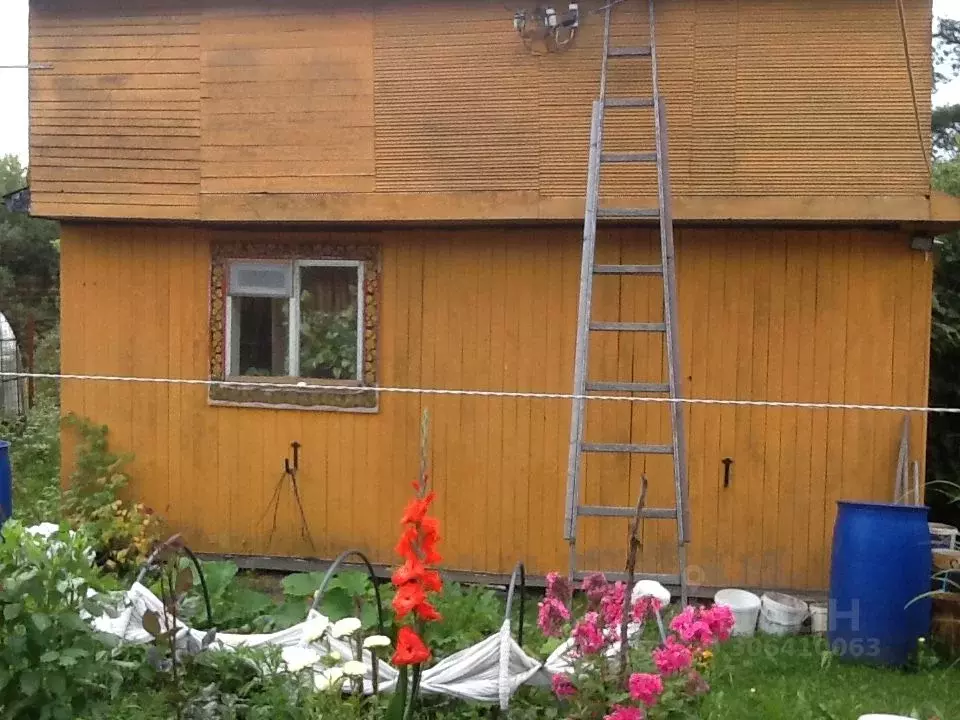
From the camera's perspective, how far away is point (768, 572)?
18.8ft

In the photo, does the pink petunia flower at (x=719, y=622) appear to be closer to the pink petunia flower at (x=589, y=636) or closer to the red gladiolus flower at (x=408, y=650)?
the pink petunia flower at (x=589, y=636)

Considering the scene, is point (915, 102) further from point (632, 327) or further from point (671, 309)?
point (632, 327)

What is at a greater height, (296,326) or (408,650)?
(296,326)

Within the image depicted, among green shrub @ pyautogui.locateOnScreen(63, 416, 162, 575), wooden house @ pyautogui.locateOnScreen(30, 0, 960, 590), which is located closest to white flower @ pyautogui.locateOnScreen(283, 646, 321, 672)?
wooden house @ pyautogui.locateOnScreen(30, 0, 960, 590)

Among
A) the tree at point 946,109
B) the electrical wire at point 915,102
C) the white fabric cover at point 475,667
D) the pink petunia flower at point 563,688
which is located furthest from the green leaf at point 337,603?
the tree at point 946,109

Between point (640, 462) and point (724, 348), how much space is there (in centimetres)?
85

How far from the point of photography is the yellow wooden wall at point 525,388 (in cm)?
565

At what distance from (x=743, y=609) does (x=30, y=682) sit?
3.79 metres

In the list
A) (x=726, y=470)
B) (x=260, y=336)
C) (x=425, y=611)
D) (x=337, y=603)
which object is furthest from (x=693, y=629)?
(x=260, y=336)

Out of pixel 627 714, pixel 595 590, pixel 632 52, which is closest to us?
pixel 627 714

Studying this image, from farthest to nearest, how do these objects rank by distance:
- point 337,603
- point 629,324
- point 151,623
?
point 629,324
point 337,603
point 151,623

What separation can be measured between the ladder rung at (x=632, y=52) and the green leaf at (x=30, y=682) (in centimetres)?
436

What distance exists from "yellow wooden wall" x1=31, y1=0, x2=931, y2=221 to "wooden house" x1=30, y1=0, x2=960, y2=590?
0.7 inches

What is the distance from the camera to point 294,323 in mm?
6199
